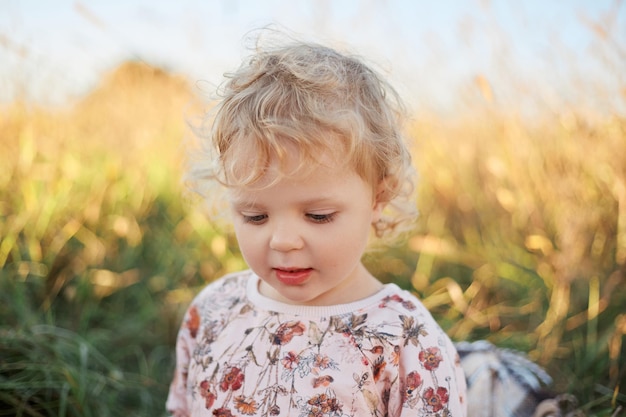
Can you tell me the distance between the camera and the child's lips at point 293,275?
1.26 m

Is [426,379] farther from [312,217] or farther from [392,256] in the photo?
A: [392,256]

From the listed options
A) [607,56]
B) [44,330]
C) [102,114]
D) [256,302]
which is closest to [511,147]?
[607,56]

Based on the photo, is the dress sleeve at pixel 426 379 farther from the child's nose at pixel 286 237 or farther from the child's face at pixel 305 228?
the child's nose at pixel 286 237

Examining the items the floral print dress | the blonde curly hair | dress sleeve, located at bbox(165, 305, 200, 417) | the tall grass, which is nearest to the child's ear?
the blonde curly hair

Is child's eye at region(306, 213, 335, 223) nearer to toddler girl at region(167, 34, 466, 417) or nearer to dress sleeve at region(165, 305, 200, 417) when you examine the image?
toddler girl at region(167, 34, 466, 417)

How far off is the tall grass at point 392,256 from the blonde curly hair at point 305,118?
23.5 inches

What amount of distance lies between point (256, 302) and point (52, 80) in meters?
1.88

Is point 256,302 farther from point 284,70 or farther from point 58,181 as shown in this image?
point 58,181

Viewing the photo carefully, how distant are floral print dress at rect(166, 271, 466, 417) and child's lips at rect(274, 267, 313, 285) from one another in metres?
0.12

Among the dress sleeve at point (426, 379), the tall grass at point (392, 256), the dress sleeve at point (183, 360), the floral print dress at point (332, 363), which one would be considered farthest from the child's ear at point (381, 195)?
the tall grass at point (392, 256)

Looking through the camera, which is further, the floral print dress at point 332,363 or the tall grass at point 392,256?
the tall grass at point 392,256

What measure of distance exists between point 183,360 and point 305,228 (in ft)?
2.13

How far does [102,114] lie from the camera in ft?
12.6

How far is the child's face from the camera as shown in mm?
1204
